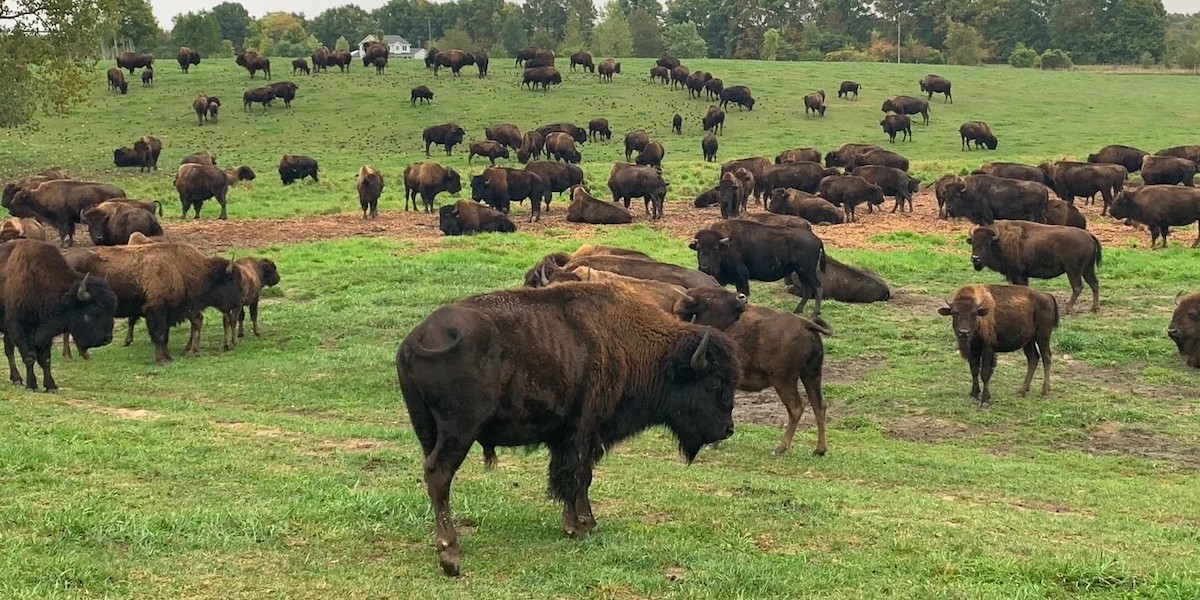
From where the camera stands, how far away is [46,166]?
37.6 meters

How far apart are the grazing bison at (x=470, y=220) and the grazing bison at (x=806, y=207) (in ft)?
22.2

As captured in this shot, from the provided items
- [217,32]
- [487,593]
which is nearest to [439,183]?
[487,593]

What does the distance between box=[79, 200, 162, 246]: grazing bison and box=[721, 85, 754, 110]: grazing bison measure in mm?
36499

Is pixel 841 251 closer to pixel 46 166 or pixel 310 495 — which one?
pixel 310 495

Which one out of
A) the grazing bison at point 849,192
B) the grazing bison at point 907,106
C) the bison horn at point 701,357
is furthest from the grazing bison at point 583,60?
the bison horn at point 701,357

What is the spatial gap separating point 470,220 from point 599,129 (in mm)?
21646

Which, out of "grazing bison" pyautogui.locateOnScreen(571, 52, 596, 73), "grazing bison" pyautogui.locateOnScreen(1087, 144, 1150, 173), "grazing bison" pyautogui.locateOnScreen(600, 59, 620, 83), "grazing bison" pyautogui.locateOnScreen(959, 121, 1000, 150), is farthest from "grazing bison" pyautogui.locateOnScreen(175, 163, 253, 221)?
"grazing bison" pyautogui.locateOnScreen(571, 52, 596, 73)

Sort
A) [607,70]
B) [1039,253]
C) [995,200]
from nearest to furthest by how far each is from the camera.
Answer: [1039,253], [995,200], [607,70]

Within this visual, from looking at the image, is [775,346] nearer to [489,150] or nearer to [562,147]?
[562,147]

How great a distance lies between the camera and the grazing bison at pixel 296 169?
35.1 meters

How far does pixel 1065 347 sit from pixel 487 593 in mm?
11514

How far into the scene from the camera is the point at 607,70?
59.8m

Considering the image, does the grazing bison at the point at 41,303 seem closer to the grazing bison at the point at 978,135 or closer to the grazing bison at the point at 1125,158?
the grazing bison at the point at 1125,158

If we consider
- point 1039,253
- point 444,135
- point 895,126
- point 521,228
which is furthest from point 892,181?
point 444,135
